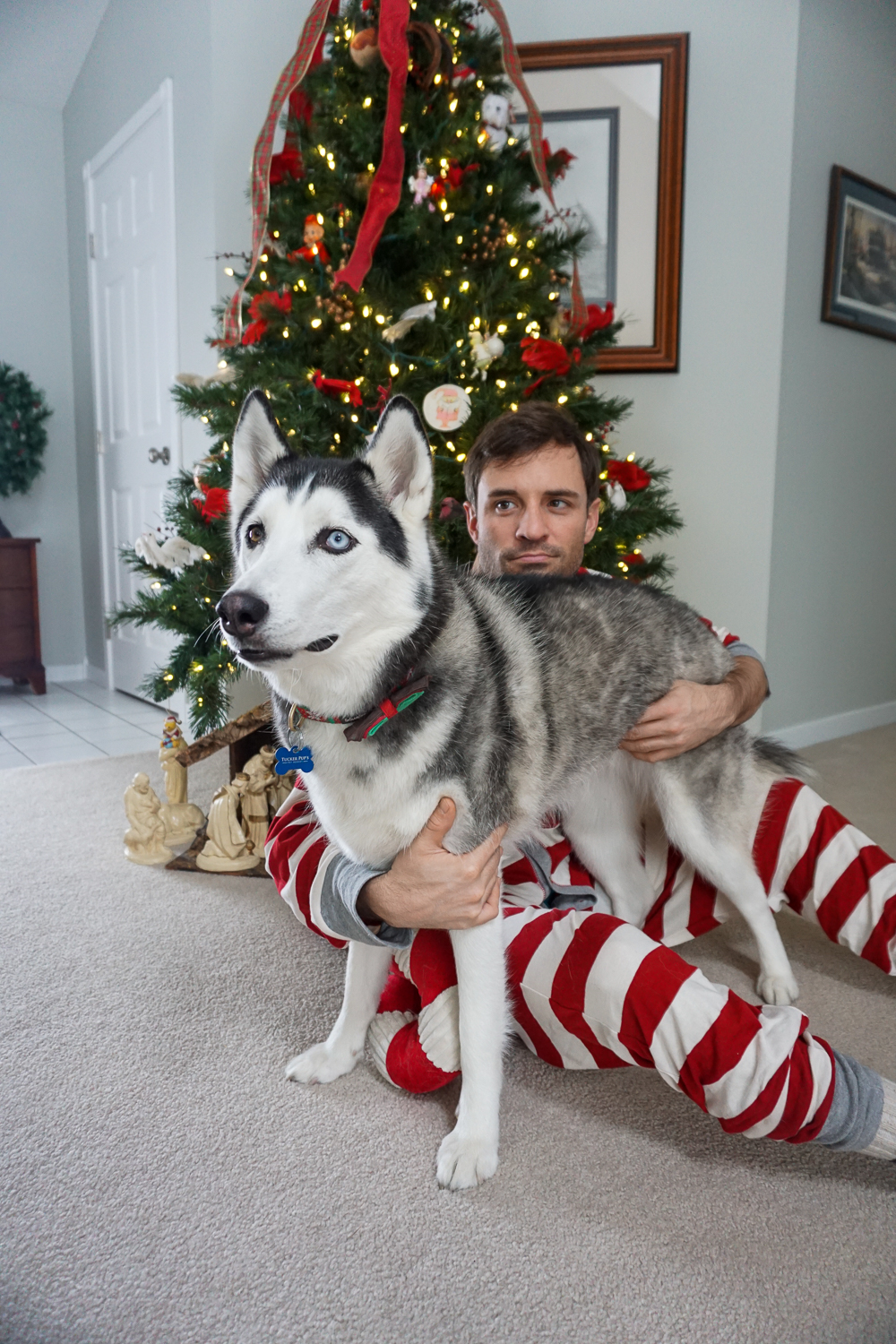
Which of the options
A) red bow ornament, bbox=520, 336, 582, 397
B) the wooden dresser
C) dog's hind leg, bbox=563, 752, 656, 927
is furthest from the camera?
the wooden dresser

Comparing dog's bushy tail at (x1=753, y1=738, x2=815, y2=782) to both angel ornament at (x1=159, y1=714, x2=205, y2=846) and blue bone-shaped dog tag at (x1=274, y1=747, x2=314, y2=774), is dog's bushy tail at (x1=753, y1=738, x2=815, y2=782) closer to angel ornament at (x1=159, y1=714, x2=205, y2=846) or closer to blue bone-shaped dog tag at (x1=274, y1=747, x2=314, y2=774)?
blue bone-shaped dog tag at (x1=274, y1=747, x2=314, y2=774)

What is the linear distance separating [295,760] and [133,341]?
3.92m

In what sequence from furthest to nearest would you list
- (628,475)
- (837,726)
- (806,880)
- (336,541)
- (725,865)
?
(837,726)
(628,475)
(806,880)
(725,865)
(336,541)

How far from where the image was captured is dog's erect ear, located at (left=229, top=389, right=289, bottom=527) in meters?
1.08

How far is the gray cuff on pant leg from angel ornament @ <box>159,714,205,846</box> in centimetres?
181

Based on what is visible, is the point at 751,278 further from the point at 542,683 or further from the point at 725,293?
the point at 542,683

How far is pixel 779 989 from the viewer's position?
5.05 feet

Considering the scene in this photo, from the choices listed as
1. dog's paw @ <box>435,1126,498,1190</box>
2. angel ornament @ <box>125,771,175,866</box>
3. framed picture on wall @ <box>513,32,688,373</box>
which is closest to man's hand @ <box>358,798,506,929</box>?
dog's paw @ <box>435,1126,498,1190</box>

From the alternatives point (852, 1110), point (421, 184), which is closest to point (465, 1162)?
point (852, 1110)

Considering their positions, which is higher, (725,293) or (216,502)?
(725,293)

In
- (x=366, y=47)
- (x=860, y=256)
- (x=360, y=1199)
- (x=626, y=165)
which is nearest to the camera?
(x=360, y=1199)

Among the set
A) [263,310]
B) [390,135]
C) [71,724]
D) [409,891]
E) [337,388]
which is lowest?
[71,724]

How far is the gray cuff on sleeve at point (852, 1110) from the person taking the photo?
1062mm

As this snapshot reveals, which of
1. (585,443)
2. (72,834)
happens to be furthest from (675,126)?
(72,834)
